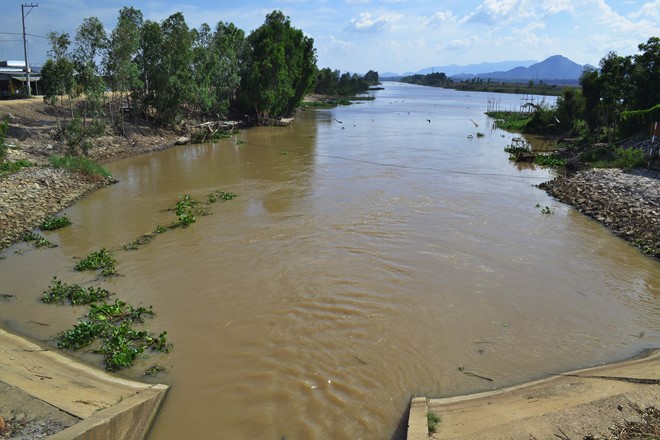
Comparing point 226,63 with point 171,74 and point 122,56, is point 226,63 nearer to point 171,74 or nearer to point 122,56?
point 171,74

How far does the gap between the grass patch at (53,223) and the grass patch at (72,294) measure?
4.18m

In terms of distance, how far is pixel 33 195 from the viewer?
45.6 feet

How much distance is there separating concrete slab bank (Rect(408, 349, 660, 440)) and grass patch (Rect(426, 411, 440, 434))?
44 millimetres

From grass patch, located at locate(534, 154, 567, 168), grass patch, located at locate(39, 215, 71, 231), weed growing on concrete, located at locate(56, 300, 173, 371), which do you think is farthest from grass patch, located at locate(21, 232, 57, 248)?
grass patch, located at locate(534, 154, 567, 168)

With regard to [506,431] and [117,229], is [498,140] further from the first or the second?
[506,431]

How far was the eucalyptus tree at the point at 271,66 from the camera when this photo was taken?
122 ft

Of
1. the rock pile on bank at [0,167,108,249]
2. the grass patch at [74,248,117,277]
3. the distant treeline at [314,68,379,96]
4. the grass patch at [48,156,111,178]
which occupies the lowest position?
the grass patch at [74,248,117,277]

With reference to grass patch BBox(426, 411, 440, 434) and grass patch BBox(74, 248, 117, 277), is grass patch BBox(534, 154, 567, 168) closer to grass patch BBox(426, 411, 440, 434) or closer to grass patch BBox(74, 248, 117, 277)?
grass patch BBox(426, 411, 440, 434)

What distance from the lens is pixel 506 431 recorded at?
484 cm

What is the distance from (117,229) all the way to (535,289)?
35.4 feet

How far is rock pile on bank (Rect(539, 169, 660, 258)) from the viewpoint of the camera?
40.0 feet

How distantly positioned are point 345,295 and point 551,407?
4.28 metres

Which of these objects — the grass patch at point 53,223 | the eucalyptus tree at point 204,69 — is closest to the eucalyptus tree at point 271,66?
the eucalyptus tree at point 204,69

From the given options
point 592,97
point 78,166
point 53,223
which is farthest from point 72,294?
point 592,97
